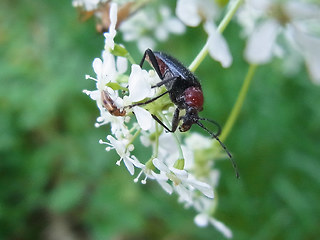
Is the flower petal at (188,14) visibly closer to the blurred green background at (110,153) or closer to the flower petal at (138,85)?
the flower petal at (138,85)

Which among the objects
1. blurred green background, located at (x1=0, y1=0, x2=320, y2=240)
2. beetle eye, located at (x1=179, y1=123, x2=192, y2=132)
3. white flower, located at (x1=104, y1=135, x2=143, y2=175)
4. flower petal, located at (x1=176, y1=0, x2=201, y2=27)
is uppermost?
flower petal, located at (x1=176, y1=0, x2=201, y2=27)

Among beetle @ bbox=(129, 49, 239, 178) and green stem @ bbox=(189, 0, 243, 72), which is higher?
green stem @ bbox=(189, 0, 243, 72)

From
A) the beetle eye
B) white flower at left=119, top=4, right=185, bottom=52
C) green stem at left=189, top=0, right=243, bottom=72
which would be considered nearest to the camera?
green stem at left=189, top=0, right=243, bottom=72

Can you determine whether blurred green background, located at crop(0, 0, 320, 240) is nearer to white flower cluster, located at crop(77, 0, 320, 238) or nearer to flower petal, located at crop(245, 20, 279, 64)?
white flower cluster, located at crop(77, 0, 320, 238)

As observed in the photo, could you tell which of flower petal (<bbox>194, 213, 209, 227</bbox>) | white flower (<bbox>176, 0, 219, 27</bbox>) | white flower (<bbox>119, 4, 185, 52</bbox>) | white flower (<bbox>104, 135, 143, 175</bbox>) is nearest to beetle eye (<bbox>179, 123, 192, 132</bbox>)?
white flower (<bbox>104, 135, 143, 175</bbox>)

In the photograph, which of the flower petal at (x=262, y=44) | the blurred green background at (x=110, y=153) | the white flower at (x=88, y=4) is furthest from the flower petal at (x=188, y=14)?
the blurred green background at (x=110, y=153)

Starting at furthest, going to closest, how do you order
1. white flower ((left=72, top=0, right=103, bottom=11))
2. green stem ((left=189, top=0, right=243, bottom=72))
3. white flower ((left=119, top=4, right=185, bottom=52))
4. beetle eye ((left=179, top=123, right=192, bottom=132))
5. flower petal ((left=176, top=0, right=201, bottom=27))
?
white flower ((left=119, top=4, right=185, bottom=52)) → white flower ((left=72, top=0, right=103, bottom=11)) → beetle eye ((left=179, top=123, right=192, bottom=132)) → green stem ((left=189, top=0, right=243, bottom=72)) → flower petal ((left=176, top=0, right=201, bottom=27))

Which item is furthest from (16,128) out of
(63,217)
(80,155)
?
(63,217)
